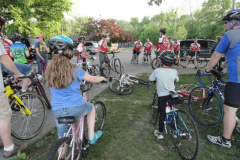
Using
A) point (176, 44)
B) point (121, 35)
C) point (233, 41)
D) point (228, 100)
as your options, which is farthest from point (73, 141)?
point (121, 35)

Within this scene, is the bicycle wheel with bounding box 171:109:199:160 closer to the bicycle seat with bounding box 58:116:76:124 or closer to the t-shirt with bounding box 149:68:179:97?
the t-shirt with bounding box 149:68:179:97

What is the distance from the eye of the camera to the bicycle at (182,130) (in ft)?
7.68

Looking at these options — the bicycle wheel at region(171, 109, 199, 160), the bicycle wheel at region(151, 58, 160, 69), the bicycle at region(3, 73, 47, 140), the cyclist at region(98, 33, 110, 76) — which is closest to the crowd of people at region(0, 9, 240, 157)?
the bicycle wheel at region(171, 109, 199, 160)

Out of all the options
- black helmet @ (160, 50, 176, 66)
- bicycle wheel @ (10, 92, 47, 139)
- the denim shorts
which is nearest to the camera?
the denim shorts

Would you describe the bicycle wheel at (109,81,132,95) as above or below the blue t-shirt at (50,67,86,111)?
below

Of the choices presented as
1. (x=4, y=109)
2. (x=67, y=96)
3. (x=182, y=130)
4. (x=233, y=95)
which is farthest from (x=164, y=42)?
(x=4, y=109)

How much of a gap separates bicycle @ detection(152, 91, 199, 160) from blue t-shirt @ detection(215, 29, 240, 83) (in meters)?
0.92

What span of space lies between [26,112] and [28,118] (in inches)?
8.3

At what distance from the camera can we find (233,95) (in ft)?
7.98

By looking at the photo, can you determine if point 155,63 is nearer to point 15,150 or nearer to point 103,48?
point 103,48

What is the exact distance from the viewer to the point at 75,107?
199 centimetres

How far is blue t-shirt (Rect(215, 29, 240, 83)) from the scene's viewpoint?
2326mm

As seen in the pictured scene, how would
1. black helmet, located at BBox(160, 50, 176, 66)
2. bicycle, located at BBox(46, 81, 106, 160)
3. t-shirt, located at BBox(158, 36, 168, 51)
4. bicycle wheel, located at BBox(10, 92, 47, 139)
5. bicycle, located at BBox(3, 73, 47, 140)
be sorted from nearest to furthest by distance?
bicycle, located at BBox(46, 81, 106, 160) < black helmet, located at BBox(160, 50, 176, 66) < bicycle, located at BBox(3, 73, 47, 140) < bicycle wheel, located at BBox(10, 92, 47, 139) < t-shirt, located at BBox(158, 36, 168, 51)

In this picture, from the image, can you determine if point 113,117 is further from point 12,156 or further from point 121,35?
point 121,35
